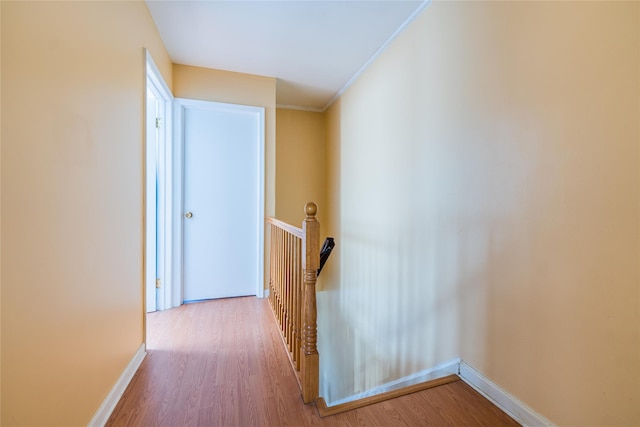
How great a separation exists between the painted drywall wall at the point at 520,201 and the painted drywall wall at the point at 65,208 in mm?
1854

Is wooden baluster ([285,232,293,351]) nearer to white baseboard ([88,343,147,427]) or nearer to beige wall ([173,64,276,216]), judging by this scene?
white baseboard ([88,343,147,427])

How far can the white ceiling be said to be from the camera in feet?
6.04

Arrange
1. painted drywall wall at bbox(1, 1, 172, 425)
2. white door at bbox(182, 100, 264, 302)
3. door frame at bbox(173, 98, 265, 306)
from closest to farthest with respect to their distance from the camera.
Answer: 1. painted drywall wall at bbox(1, 1, 172, 425)
2. door frame at bbox(173, 98, 265, 306)
3. white door at bbox(182, 100, 264, 302)

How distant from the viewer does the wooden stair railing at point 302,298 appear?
4.32 feet

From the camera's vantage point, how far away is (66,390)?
3.15 feet

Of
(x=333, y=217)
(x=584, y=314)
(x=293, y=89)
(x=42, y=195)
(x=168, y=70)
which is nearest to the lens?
(x=42, y=195)

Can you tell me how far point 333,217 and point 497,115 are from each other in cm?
248

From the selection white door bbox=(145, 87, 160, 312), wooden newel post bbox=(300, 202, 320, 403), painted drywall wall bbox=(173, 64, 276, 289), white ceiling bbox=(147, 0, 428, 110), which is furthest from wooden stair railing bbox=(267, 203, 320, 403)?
white ceiling bbox=(147, 0, 428, 110)

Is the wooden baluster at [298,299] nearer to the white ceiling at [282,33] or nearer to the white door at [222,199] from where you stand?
the white door at [222,199]

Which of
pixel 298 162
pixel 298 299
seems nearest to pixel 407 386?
pixel 298 299

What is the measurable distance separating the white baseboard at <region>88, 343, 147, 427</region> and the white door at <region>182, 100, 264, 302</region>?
1.16m

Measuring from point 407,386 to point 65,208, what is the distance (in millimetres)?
2042

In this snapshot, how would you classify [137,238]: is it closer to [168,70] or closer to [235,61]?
[168,70]

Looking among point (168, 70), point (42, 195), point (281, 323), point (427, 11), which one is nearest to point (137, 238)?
point (42, 195)
